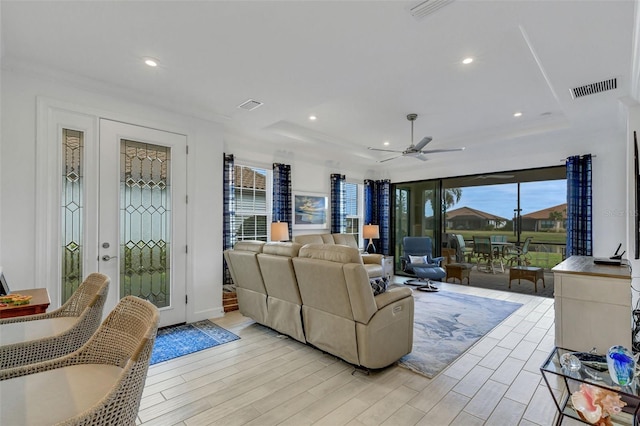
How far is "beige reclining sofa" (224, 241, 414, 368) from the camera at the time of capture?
2527 millimetres

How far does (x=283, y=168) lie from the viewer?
571 cm

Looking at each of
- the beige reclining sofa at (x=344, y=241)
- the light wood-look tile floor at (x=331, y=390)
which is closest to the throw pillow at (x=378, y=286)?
the light wood-look tile floor at (x=331, y=390)

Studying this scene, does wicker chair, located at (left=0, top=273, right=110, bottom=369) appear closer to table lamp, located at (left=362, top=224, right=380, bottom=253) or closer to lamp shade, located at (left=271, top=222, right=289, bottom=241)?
lamp shade, located at (left=271, top=222, right=289, bottom=241)

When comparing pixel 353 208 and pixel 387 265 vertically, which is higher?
pixel 353 208

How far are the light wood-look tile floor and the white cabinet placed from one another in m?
0.47

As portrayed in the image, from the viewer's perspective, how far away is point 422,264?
614 centimetres

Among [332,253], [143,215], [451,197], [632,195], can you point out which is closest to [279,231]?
[143,215]

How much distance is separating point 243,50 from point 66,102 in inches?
81.0

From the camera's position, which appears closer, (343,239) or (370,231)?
(343,239)

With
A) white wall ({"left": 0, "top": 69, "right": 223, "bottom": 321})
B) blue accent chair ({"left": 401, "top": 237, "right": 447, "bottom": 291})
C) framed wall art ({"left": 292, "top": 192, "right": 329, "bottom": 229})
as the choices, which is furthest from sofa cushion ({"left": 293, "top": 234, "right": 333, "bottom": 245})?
blue accent chair ({"left": 401, "top": 237, "right": 447, "bottom": 291})

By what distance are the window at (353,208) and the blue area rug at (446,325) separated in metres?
2.49

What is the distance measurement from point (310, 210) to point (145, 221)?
3368 mm

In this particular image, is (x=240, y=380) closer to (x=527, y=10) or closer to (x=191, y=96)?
(x=191, y=96)

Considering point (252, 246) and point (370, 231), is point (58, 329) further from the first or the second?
point (370, 231)
